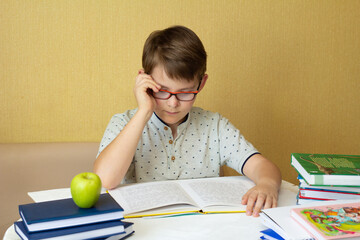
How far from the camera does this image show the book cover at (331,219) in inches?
33.1

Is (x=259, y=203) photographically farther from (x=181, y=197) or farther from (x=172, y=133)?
(x=172, y=133)

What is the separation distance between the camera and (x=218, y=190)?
1.22 metres

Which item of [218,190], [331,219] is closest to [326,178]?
[331,219]

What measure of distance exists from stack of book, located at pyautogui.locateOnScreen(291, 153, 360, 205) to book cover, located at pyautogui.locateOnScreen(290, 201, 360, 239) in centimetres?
7

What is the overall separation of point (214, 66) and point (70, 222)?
57.0 inches

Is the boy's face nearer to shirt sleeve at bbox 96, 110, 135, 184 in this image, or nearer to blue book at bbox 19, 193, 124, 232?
shirt sleeve at bbox 96, 110, 135, 184

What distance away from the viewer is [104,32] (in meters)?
1.96

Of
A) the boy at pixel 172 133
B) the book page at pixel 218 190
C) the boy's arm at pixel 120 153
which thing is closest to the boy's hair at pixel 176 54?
the boy at pixel 172 133

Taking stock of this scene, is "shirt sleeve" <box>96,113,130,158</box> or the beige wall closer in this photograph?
"shirt sleeve" <box>96,113,130,158</box>

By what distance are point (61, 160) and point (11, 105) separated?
374 millimetres

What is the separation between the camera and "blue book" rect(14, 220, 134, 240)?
0.80 m

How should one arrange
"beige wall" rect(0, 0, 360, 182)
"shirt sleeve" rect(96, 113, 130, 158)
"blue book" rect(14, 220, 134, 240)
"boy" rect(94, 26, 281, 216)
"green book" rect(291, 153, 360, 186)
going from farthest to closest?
"beige wall" rect(0, 0, 360, 182) < "shirt sleeve" rect(96, 113, 130, 158) < "boy" rect(94, 26, 281, 216) < "green book" rect(291, 153, 360, 186) < "blue book" rect(14, 220, 134, 240)

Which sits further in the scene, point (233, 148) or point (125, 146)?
point (233, 148)

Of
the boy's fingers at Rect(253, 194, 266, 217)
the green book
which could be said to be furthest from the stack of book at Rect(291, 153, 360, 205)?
the boy's fingers at Rect(253, 194, 266, 217)
